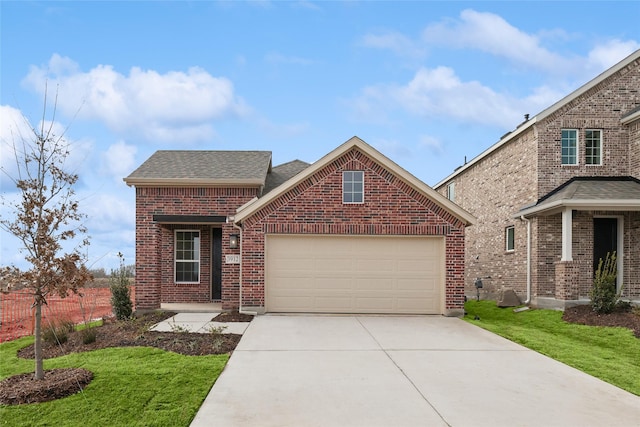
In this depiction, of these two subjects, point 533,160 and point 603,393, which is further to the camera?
point 533,160

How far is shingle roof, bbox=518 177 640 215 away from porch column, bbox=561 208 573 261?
42 centimetres

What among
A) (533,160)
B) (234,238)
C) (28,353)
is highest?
(533,160)

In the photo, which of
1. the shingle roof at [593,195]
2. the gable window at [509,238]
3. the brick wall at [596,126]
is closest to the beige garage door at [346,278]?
the shingle roof at [593,195]

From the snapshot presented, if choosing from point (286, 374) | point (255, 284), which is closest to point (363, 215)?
point (255, 284)

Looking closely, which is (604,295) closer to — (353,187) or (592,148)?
(592,148)

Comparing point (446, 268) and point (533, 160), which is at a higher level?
point (533, 160)

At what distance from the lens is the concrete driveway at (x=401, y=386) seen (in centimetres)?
595

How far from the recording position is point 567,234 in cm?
1570

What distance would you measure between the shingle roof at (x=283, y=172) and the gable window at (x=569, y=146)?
9.26 m

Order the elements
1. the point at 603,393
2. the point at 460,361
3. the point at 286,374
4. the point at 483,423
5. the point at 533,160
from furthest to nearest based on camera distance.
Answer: the point at 533,160 → the point at 460,361 → the point at 286,374 → the point at 603,393 → the point at 483,423

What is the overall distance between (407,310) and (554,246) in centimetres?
651

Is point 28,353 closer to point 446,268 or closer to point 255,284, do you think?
point 255,284

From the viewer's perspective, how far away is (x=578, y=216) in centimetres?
1645

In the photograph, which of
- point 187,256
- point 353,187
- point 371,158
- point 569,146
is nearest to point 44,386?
point 353,187
